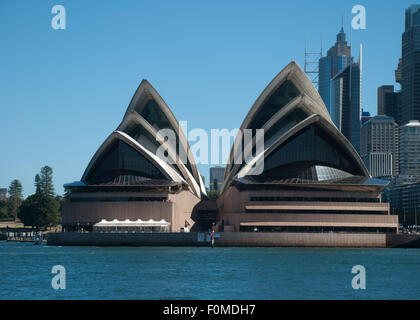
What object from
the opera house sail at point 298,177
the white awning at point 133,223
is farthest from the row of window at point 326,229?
the white awning at point 133,223

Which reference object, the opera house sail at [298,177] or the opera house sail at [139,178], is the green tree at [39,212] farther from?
the opera house sail at [298,177]

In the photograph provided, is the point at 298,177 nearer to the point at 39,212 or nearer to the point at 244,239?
the point at 244,239

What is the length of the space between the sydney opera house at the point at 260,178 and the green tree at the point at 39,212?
153ft

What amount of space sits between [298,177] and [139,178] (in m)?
22.8

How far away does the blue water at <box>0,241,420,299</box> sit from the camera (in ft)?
137

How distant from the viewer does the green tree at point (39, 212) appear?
154625 millimetres

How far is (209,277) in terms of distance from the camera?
50.7 m

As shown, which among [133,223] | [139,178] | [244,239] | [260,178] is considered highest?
[139,178]

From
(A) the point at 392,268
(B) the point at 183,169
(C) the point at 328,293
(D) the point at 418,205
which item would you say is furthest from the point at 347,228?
(D) the point at 418,205

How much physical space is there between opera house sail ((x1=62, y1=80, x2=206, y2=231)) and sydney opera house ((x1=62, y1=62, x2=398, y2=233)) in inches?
5.5

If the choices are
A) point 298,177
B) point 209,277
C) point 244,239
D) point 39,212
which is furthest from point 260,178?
point 39,212

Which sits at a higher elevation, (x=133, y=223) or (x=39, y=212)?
(x=39, y=212)
